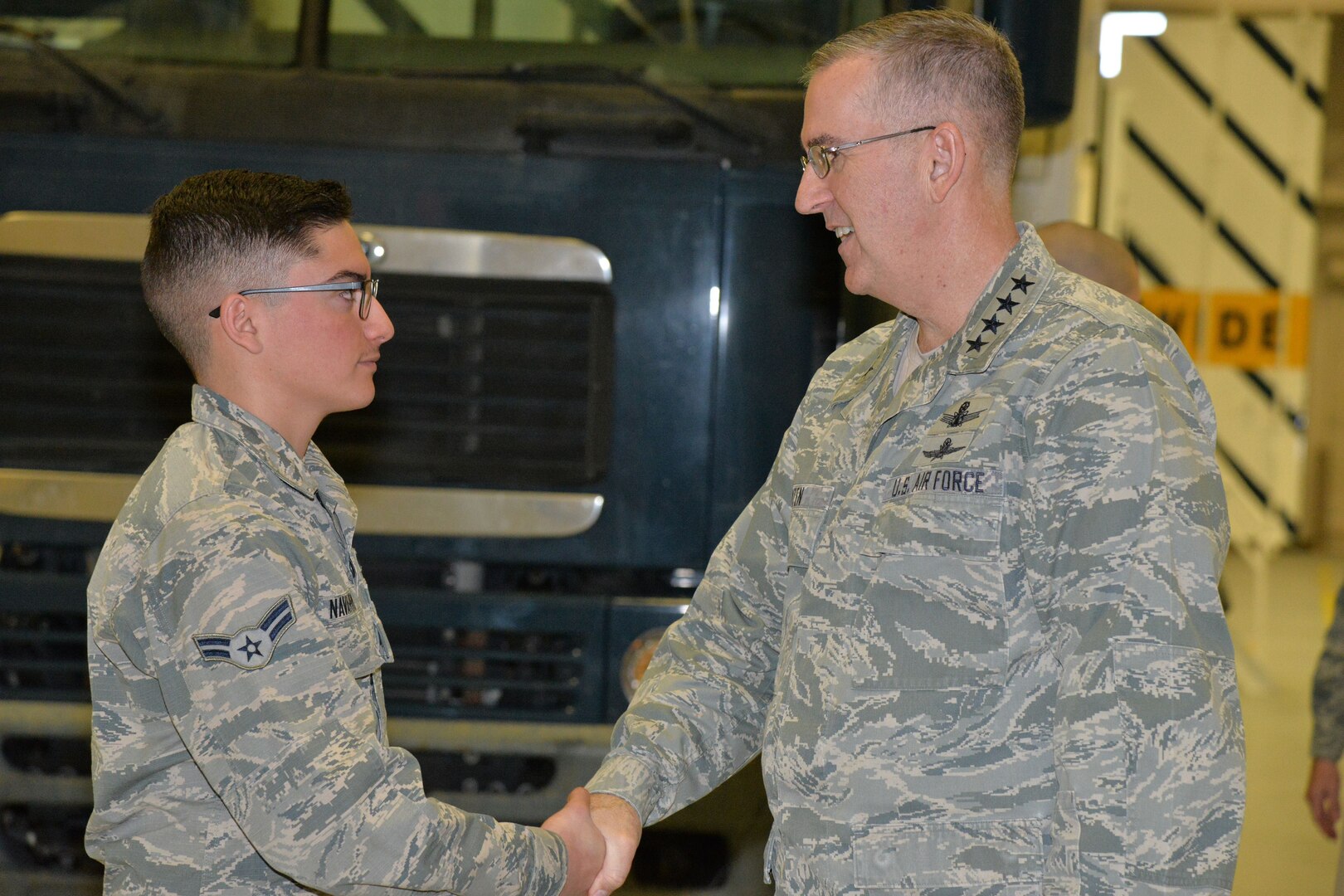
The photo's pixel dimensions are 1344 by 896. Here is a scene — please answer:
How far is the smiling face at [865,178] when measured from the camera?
1.79m

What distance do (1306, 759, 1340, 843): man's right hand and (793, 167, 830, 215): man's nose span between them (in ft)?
6.41

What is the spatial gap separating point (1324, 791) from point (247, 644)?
8.14ft

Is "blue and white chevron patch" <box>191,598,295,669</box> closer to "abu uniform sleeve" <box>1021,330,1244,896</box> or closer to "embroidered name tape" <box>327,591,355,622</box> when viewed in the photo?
"embroidered name tape" <box>327,591,355,622</box>

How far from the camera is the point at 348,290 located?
1847 millimetres

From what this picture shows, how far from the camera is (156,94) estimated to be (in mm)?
2875

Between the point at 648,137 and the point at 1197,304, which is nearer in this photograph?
the point at 648,137

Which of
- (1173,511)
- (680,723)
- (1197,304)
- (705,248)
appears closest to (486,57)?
(705,248)

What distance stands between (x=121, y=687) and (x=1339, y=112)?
12040 mm

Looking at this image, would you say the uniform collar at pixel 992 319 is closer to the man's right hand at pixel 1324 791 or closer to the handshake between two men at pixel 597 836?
the handshake between two men at pixel 597 836

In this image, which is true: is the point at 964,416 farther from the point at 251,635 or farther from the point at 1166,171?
the point at 1166,171

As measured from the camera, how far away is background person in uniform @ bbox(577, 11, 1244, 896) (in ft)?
4.75

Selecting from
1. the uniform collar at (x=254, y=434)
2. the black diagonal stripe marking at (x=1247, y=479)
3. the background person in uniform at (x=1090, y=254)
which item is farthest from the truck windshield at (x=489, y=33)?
the black diagonal stripe marking at (x=1247, y=479)

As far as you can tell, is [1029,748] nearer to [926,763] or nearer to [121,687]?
[926,763]

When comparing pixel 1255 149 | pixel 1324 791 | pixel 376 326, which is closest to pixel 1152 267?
pixel 1255 149
